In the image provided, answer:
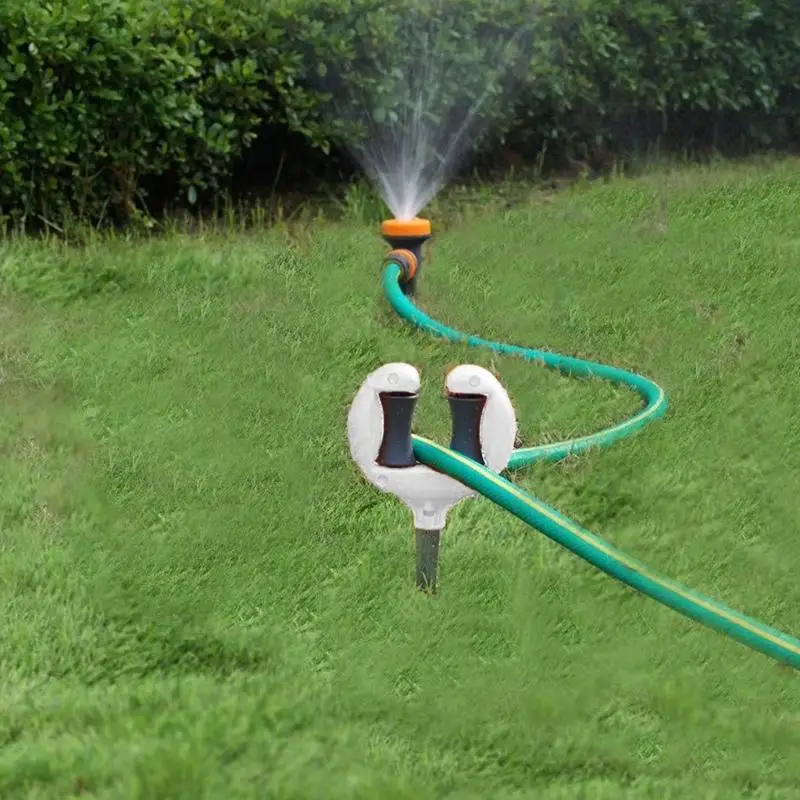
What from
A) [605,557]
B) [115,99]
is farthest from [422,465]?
[115,99]

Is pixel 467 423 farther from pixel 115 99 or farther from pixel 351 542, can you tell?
pixel 115 99

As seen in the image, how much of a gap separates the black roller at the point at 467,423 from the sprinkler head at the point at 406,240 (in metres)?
1.93

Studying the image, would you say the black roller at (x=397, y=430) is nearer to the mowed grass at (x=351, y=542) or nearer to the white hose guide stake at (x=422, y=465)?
the white hose guide stake at (x=422, y=465)

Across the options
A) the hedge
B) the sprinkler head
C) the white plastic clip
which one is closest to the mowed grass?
the sprinkler head

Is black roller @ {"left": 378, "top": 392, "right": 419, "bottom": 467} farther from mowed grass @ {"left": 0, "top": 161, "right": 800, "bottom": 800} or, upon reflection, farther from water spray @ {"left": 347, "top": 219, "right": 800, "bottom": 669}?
mowed grass @ {"left": 0, "top": 161, "right": 800, "bottom": 800}

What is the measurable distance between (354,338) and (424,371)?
283 millimetres

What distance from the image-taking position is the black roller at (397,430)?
7.38 ft

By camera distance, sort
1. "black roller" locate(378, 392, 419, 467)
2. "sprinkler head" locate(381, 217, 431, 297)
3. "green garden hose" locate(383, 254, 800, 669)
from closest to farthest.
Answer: "green garden hose" locate(383, 254, 800, 669) < "black roller" locate(378, 392, 419, 467) < "sprinkler head" locate(381, 217, 431, 297)

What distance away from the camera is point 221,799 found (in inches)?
77.9

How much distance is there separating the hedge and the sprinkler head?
102cm

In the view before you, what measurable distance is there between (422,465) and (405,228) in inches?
79.6

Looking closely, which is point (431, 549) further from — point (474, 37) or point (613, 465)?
point (474, 37)

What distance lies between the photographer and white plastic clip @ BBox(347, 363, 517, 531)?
7.38 feet

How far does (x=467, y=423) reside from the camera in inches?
90.9
